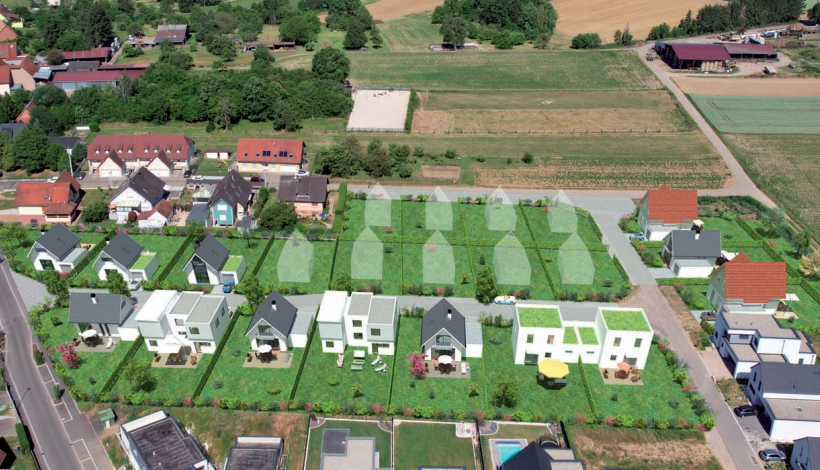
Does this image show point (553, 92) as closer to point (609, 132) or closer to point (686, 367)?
point (609, 132)

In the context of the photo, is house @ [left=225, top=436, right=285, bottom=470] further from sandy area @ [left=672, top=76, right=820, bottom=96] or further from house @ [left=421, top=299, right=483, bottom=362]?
sandy area @ [left=672, top=76, right=820, bottom=96]

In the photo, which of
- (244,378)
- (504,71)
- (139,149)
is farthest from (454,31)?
(244,378)

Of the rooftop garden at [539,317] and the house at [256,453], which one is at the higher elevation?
the rooftop garden at [539,317]

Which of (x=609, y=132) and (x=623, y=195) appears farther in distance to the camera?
(x=609, y=132)

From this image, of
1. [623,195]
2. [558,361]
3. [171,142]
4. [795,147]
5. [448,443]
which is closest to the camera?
[448,443]

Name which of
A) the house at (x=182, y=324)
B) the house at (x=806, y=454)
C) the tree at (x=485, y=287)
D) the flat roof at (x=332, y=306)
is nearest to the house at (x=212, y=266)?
the house at (x=182, y=324)

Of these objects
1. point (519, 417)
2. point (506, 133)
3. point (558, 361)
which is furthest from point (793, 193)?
point (519, 417)

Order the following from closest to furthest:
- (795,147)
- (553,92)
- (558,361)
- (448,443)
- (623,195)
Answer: (448,443)
(558,361)
(623,195)
(795,147)
(553,92)

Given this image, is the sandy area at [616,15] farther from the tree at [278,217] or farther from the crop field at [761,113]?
the tree at [278,217]
